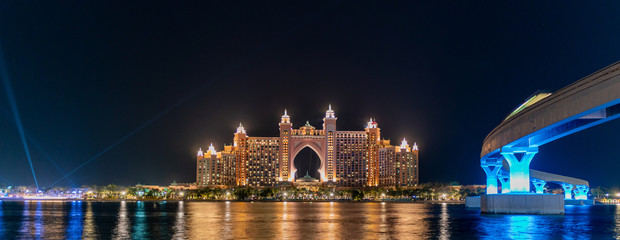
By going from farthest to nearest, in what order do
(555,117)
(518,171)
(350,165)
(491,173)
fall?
1. (350,165)
2. (491,173)
3. (518,171)
4. (555,117)

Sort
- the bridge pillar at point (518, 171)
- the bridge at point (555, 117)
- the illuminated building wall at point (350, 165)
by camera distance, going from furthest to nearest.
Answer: the illuminated building wall at point (350, 165)
the bridge pillar at point (518, 171)
the bridge at point (555, 117)

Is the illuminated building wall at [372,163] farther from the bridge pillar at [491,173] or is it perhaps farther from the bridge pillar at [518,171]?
the bridge pillar at [518,171]

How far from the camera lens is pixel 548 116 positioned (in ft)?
151

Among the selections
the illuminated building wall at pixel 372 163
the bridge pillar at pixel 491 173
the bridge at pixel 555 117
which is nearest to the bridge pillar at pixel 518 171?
the bridge at pixel 555 117

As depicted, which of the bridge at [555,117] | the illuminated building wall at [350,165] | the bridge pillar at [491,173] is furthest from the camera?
the illuminated building wall at [350,165]

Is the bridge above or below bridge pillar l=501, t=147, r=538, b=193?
above

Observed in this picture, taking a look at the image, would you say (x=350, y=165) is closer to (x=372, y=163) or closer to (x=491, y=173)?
(x=372, y=163)

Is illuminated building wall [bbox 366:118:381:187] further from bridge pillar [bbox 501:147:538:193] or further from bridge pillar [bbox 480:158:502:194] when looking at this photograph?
bridge pillar [bbox 501:147:538:193]

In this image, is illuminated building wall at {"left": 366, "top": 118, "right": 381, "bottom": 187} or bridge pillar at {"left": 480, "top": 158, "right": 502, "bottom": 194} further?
illuminated building wall at {"left": 366, "top": 118, "right": 381, "bottom": 187}

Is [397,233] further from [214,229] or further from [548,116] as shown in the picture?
[548,116]

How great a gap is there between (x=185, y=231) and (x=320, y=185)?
504ft

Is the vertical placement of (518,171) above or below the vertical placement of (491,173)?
above

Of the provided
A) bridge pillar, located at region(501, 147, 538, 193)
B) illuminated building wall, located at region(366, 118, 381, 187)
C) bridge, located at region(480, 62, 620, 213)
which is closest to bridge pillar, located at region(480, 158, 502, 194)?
bridge, located at region(480, 62, 620, 213)

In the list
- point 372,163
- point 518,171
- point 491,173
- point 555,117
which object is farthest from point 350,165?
point 555,117
